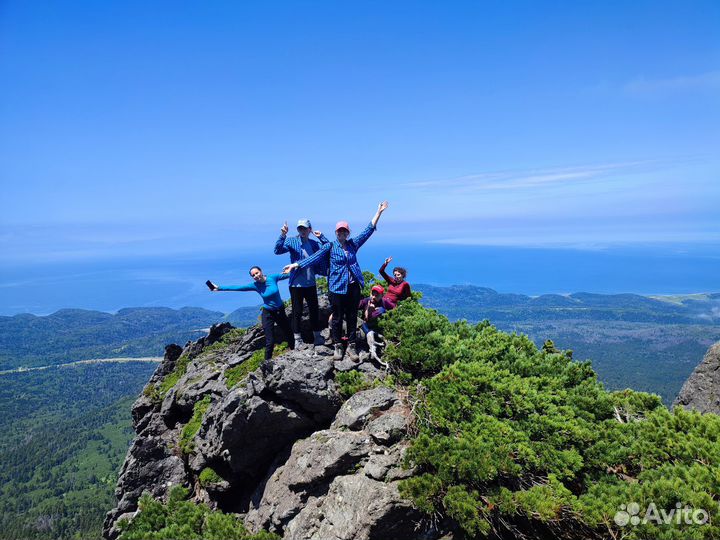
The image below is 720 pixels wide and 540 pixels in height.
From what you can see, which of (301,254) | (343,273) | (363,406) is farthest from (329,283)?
(363,406)

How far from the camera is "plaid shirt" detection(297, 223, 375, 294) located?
13.0 metres

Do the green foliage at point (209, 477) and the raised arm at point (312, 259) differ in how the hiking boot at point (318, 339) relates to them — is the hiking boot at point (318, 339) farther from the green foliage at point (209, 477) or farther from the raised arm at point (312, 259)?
the green foliage at point (209, 477)

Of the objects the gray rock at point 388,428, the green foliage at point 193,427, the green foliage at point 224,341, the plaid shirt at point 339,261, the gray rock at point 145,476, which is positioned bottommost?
the gray rock at point 145,476

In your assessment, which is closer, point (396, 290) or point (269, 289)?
point (269, 289)

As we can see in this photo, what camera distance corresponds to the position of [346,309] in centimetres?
1366

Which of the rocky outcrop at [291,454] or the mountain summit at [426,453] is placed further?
the rocky outcrop at [291,454]

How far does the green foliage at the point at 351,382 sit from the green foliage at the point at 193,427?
583 cm

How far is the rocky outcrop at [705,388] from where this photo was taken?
13970mm

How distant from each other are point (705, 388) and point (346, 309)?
13023mm

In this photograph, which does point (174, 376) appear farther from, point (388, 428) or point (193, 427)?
point (388, 428)

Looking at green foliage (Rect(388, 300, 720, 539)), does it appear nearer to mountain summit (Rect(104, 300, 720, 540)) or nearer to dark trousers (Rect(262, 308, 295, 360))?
mountain summit (Rect(104, 300, 720, 540))

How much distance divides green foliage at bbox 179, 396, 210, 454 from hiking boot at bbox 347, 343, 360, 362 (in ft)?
19.0

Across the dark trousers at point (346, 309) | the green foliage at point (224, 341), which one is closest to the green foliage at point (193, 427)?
the green foliage at point (224, 341)

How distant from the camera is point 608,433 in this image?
33.4ft
